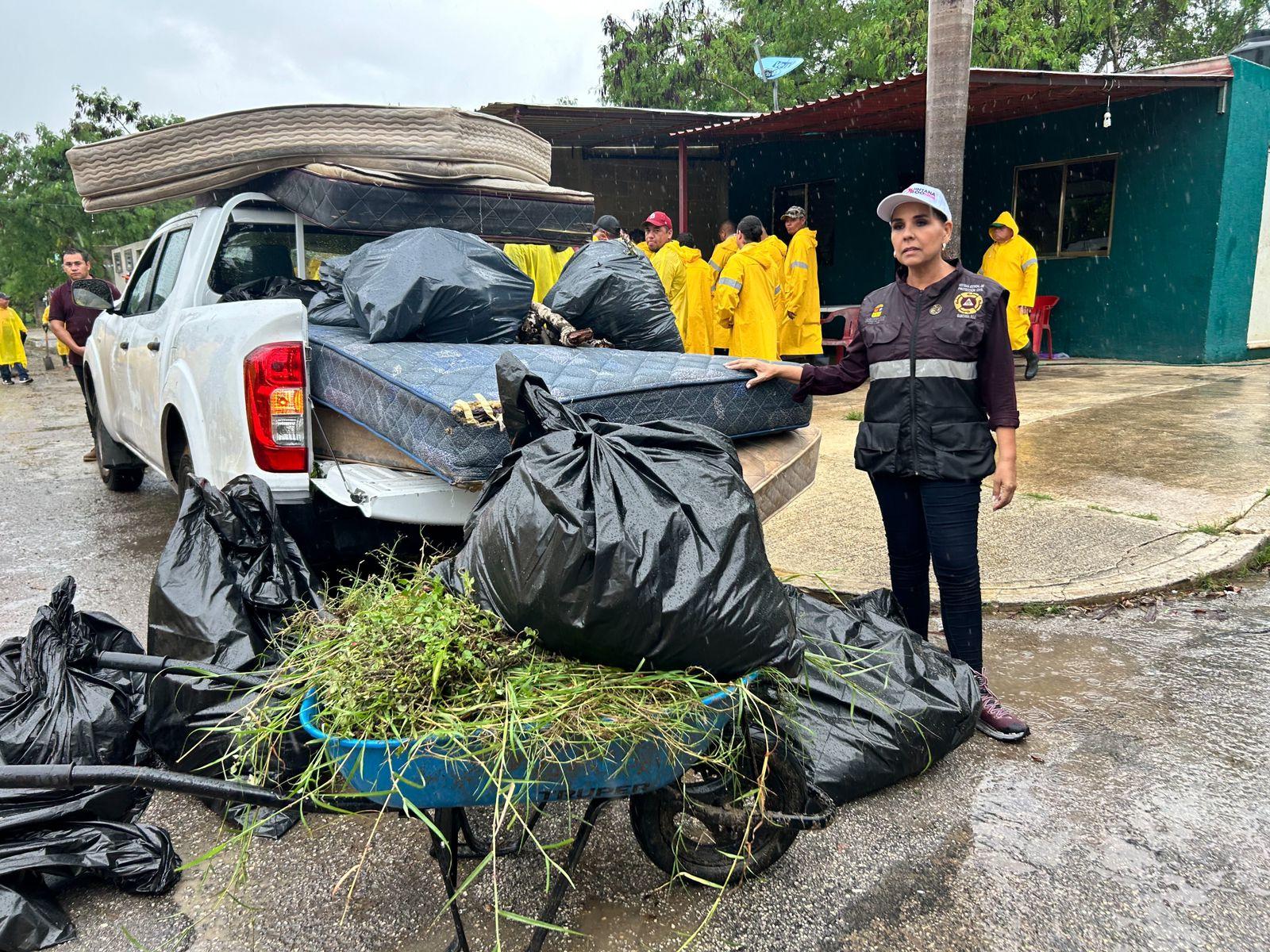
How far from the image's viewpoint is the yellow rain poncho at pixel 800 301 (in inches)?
384

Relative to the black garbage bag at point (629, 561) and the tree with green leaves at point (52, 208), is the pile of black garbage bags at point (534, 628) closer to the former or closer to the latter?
the black garbage bag at point (629, 561)

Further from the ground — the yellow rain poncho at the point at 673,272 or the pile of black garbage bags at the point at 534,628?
the yellow rain poncho at the point at 673,272

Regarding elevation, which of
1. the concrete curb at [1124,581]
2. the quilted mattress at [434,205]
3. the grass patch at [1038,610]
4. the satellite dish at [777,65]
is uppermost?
the satellite dish at [777,65]

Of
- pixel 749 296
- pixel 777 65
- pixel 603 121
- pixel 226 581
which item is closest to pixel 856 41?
pixel 777 65

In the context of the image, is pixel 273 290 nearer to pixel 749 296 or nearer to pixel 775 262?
pixel 749 296

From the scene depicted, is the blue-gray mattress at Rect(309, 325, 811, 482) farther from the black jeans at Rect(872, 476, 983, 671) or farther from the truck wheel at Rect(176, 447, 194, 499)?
the truck wheel at Rect(176, 447, 194, 499)

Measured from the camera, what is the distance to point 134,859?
226 centimetres

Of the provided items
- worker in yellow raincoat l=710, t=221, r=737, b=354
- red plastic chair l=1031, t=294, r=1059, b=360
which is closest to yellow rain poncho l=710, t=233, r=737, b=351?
worker in yellow raincoat l=710, t=221, r=737, b=354

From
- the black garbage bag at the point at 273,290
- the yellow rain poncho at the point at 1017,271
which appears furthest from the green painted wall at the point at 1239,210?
the black garbage bag at the point at 273,290

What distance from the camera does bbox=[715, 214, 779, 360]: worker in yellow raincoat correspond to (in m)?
8.77

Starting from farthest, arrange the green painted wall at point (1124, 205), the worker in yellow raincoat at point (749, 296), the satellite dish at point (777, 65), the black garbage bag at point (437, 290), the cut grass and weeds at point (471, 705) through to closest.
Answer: the satellite dish at point (777, 65), the green painted wall at point (1124, 205), the worker in yellow raincoat at point (749, 296), the black garbage bag at point (437, 290), the cut grass and weeds at point (471, 705)

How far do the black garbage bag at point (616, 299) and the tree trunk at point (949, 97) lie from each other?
270cm

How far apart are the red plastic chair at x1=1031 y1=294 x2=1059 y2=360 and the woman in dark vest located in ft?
33.9

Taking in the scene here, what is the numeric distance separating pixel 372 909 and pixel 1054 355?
42.8ft
